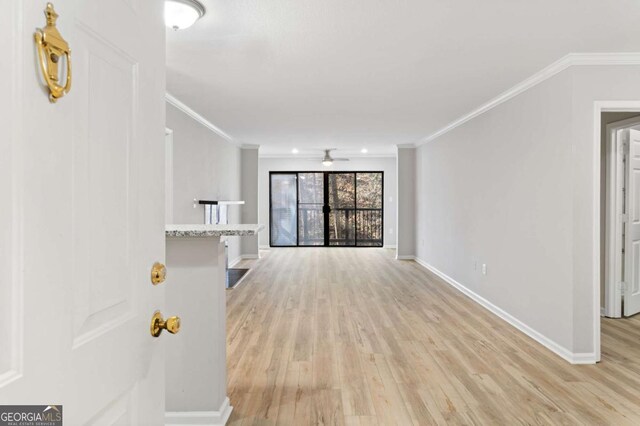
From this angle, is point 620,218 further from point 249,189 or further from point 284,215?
point 284,215

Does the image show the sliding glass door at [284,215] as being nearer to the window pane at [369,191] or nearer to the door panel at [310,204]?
the door panel at [310,204]

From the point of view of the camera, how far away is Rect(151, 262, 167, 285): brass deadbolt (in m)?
0.98

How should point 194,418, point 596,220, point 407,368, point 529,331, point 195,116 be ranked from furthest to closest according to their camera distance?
1. point 195,116
2. point 529,331
3. point 596,220
4. point 407,368
5. point 194,418

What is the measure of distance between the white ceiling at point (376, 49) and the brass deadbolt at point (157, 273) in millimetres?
1842

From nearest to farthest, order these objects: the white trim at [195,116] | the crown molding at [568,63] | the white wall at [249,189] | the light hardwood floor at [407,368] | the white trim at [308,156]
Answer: the light hardwood floor at [407,368] < the crown molding at [568,63] < the white trim at [195,116] < the white wall at [249,189] < the white trim at [308,156]

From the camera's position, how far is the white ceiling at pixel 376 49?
7.75 feet

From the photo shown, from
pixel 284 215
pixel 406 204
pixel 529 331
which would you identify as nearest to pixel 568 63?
pixel 529 331

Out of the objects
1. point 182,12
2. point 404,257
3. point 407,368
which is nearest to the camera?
point 182,12

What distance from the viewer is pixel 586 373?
2.86 m

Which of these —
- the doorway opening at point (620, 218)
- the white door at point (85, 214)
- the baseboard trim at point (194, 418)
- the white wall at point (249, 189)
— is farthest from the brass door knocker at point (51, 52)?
the white wall at point (249, 189)

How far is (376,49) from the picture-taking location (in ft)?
9.65

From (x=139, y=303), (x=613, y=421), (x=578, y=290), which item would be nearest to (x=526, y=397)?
(x=613, y=421)

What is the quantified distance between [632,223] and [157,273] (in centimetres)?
493

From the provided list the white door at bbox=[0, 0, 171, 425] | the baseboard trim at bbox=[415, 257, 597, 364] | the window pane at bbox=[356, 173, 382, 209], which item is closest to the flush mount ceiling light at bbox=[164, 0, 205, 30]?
the white door at bbox=[0, 0, 171, 425]
